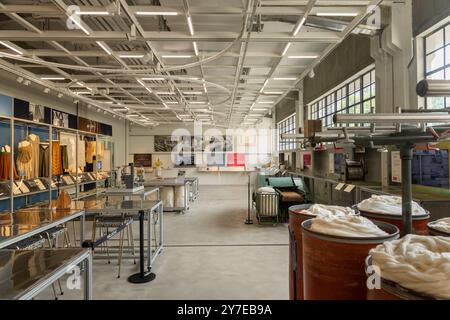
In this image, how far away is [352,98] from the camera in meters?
5.70

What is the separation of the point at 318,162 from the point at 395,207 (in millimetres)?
5967

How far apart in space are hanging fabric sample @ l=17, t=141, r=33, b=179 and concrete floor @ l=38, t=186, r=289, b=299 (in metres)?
3.42

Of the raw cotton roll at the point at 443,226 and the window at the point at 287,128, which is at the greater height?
the window at the point at 287,128

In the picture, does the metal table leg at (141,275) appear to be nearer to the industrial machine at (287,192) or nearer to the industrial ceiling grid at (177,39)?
the industrial ceiling grid at (177,39)

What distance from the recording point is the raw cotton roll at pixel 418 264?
0.82 m

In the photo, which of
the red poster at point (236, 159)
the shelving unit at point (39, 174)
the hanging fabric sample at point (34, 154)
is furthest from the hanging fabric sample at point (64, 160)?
the red poster at point (236, 159)

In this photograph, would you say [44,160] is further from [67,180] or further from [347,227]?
[347,227]

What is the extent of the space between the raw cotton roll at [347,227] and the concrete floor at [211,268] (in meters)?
1.70

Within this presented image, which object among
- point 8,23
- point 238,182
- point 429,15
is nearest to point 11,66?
point 8,23

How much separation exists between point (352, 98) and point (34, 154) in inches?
287

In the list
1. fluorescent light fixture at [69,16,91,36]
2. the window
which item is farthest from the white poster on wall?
the window

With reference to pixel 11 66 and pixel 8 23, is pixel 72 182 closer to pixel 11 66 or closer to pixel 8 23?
pixel 11 66

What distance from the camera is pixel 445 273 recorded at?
837 mm

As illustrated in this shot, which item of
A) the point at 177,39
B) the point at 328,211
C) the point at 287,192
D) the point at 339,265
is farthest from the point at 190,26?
the point at 287,192
